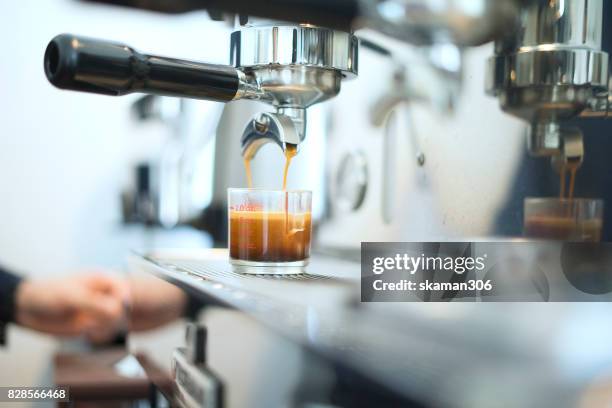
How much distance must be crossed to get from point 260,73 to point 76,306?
523 mm

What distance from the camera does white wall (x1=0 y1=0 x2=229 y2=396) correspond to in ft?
2.83

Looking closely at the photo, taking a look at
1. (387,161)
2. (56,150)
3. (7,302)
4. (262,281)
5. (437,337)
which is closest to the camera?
(437,337)

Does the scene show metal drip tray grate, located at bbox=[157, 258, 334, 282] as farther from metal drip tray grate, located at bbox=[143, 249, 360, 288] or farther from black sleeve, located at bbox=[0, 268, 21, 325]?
black sleeve, located at bbox=[0, 268, 21, 325]

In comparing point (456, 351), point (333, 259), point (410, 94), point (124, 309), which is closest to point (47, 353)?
point (124, 309)

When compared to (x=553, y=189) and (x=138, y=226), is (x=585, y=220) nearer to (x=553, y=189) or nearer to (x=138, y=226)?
(x=553, y=189)

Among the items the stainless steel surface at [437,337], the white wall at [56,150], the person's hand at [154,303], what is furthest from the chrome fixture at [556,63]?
the white wall at [56,150]

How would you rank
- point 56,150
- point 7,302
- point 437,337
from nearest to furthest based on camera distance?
1. point 437,337
2. point 7,302
3. point 56,150

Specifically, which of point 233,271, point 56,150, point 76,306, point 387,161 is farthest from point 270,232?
point 56,150

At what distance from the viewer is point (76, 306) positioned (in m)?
0.81

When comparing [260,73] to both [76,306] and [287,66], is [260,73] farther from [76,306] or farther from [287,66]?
[76,306]

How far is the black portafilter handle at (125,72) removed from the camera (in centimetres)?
31

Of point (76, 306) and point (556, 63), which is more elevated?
point (556, 63)

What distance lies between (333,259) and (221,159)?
284mm

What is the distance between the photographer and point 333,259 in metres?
0.53
